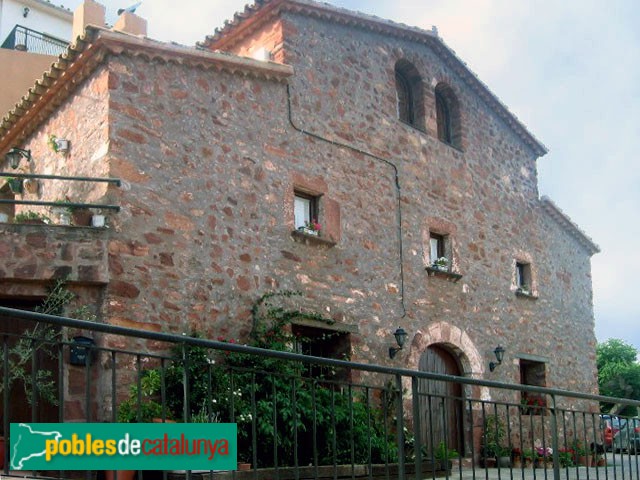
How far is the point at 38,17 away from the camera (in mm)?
23375

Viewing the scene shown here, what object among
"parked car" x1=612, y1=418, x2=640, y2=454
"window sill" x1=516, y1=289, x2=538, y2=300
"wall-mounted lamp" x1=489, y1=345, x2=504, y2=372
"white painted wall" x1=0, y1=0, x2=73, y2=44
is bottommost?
"parked car" x1=612, y1=418, x2=640, y2=454

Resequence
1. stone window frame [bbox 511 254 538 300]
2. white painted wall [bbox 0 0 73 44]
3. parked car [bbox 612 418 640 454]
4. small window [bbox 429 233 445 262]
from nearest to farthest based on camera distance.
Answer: parked car [bbox 612 418 640 454] → small window [bbox 429 233 445 262] → stone window frame [bbox 511 254 538 300] → white painted wall [bbox 0 0 73 44]

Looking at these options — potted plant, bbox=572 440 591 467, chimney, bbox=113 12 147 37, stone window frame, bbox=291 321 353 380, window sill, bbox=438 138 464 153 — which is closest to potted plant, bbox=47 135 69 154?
chimney, bbox=113 12 147 37

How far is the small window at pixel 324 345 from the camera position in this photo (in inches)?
444

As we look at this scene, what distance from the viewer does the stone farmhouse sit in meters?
9.80

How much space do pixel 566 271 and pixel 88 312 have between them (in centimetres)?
1142

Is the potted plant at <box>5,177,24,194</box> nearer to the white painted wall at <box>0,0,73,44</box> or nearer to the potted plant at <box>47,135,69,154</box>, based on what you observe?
the potted plant at <box>47,135,69,154</box>

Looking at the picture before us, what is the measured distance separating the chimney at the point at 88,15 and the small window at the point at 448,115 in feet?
19.9

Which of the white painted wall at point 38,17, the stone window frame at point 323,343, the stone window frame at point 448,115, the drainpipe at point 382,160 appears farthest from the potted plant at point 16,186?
the white painted wall at point 38,17

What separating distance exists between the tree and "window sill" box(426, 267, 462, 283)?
19.5 meters

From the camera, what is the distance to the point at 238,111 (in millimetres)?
11242

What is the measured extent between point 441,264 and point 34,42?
11838 millimetres

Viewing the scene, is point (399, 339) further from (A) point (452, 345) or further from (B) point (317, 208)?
(B) point (317, 208)

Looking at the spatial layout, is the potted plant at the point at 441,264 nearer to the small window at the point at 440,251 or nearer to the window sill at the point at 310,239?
the small window at the point at 440,251
